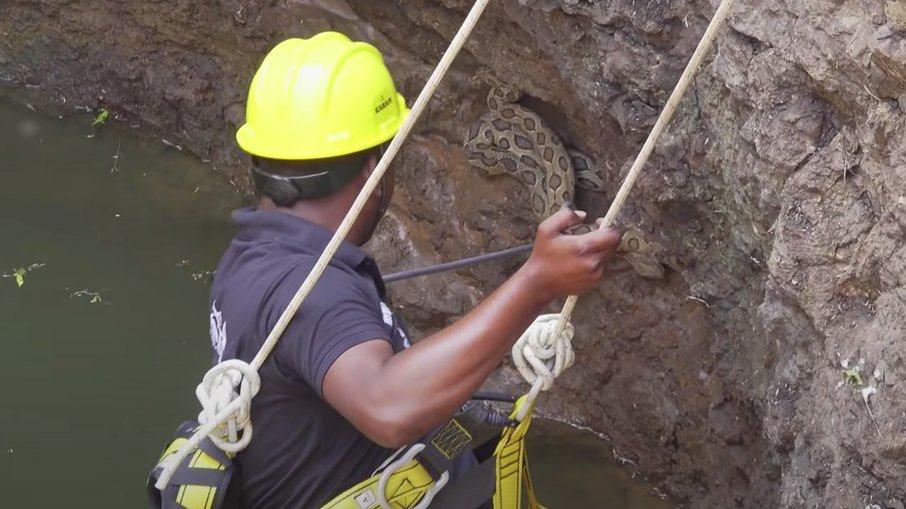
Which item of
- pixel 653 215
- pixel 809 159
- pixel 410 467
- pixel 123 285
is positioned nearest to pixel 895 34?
pixel 809 159

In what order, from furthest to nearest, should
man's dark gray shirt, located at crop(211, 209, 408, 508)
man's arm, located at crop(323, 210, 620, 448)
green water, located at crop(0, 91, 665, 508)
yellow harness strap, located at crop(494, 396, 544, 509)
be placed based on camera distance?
green water, located at crop(0, 91, 665, 508) → yellow harness strap, located at crop(494, 396, 544, 509) → man's dark gray shirt, located at crop(211, 209, 408, 508) → man's arm, located at crop(323, 210, 620, 448)

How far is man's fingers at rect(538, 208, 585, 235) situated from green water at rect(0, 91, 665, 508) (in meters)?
3.10

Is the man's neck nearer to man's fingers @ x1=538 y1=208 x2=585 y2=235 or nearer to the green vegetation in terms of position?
man's fingers @ x1=538 y1=208 x2=585 y2=235

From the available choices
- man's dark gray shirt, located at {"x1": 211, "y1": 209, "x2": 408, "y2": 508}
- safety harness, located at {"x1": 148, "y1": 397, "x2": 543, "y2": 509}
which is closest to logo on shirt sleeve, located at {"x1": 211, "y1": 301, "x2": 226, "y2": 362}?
man's dark gray shirt, located at {"x1": 211, "y1": 209, "x2": 408, "y2": 508}

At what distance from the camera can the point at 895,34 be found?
2574 mm

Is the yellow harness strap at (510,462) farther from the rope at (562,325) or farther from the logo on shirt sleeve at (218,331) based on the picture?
the logo on shirt sleeve at (218,331)

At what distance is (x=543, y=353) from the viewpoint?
2.54 m

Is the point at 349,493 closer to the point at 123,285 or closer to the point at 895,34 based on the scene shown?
the point at 895,34

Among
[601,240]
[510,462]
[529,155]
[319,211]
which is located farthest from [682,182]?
[601,240]

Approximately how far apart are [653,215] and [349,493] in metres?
2.34

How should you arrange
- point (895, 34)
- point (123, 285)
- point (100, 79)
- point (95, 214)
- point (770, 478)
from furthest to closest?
point (100, 79) → point (95, 214) → point (123, 285) → point (770, 478) → point (895, 34)

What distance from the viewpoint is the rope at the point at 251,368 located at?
2332 mm

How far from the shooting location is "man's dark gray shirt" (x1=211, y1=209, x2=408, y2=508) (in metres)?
2.32

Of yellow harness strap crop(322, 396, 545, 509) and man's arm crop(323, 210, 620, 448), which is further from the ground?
man's arm crop(323, 210, 620, 448)
